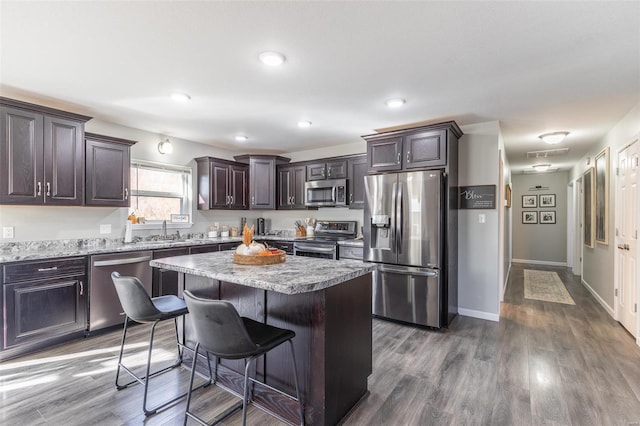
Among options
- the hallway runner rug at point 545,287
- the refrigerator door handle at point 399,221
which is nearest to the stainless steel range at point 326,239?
the refrigerator door handle at point 399,221

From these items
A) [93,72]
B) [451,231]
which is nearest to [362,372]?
[451,231]

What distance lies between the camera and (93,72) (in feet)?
8.57

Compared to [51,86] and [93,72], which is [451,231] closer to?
[93,72]

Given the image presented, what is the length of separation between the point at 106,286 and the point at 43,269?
0.59 m

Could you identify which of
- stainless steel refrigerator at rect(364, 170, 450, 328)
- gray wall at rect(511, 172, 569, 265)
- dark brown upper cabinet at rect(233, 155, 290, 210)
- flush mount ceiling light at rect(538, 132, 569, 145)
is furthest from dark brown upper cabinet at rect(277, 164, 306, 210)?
gray wall at rect(511, 172, 569, 265)

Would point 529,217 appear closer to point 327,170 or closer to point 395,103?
point 327,170

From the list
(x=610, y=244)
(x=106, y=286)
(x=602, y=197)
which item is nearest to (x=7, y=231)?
(x=106, y=286)

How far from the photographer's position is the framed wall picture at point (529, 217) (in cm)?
820

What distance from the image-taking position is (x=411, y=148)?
382 centimetres

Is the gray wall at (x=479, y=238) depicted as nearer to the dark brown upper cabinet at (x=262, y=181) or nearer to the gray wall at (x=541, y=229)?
the dark brown upper cabinet at (x=262, y=181)

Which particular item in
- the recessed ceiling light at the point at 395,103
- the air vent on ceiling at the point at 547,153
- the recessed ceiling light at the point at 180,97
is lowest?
the air vent on ceiling at the point at 547,153

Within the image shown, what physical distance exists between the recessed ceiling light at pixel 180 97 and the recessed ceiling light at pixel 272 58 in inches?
44.2

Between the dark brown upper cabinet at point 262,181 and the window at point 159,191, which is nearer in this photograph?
the window at point 159,191

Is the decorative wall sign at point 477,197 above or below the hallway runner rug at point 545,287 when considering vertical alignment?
above
